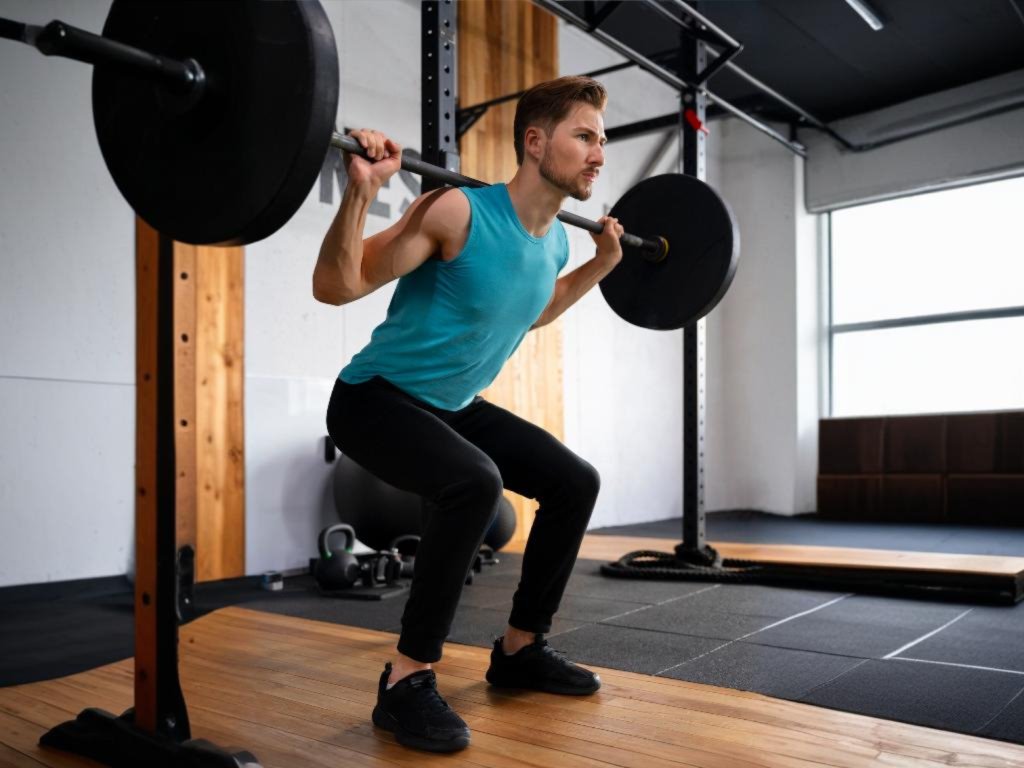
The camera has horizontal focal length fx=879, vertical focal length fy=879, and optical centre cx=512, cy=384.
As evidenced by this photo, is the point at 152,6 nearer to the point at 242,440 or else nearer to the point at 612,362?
the point at 242,440

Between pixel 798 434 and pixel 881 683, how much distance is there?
5077mm

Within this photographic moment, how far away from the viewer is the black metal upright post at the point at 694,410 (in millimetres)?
3719

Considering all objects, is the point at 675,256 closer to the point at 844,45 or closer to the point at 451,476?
the point at 451,476

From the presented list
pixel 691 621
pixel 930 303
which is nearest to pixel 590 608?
pixel 691 621

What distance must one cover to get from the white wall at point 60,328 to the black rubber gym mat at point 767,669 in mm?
2471

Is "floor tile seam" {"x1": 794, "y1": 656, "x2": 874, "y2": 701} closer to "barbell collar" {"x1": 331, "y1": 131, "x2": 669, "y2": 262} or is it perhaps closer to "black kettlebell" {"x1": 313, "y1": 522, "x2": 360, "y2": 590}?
"barbell collar" {"x1": 331, "y1": 131, "x2": 669, "y2": 262}

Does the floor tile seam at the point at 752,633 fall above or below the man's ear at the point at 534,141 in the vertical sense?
below

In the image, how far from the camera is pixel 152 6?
4.44 feet

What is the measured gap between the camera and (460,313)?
1715 millimetres

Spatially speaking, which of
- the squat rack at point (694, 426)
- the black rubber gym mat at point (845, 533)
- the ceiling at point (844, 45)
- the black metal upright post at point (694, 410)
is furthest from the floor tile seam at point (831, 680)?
the ceiling at point (844, 45)

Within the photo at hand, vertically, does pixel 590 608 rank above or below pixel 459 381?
below

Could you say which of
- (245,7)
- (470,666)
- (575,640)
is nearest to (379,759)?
(470,666)

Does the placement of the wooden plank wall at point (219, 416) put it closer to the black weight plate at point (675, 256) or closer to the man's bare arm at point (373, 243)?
the black weight plate at point (675, 256)

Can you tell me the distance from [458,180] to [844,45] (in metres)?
4.73
